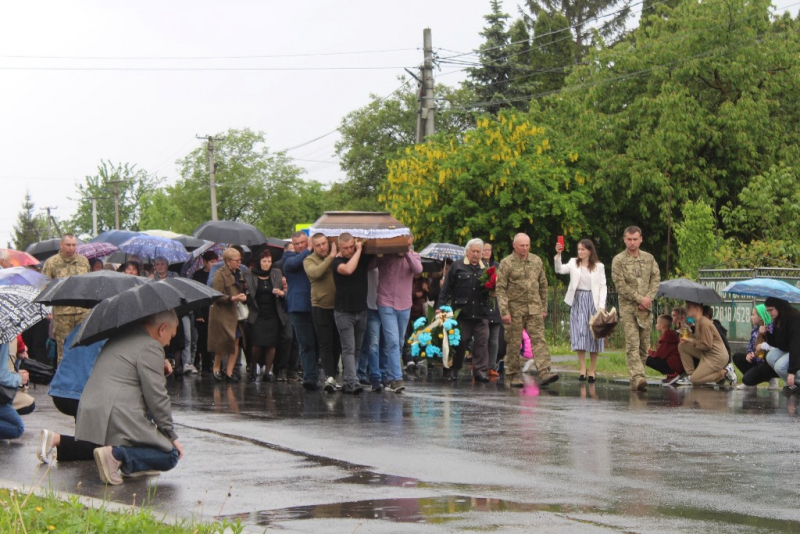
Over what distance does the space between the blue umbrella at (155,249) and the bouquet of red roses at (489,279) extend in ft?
17.9

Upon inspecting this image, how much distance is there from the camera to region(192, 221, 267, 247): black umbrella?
66.5ft

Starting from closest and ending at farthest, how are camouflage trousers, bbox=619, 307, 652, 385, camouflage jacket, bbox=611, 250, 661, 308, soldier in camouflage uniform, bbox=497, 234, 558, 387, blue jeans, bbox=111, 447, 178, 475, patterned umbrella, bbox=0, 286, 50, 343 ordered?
blue jeans, bbox=111, 447, 178, 475 < patterned umbrella, bbox=0, 286, 50, 343 < camouflage trousers, bbox=619, 307, 652, 385 < camouflage jacket, bbox=611, 250, 661, 308 < soldier in camouflage uniform, bbox=497, 234, 558, 387

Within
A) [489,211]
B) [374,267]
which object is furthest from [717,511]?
[489,211]

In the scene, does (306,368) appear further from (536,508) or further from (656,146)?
(656,146)

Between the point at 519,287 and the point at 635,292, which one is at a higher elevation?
the point at 519,287

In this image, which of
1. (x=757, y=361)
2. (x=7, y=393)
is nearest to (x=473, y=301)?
(x=757, y=361)

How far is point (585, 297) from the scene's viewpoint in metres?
17.2

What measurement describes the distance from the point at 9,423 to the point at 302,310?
6.15 meters

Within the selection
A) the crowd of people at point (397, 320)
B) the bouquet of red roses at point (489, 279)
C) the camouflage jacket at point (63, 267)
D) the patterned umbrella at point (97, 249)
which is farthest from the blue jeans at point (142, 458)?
the patterned umbrella at point (97, 249)

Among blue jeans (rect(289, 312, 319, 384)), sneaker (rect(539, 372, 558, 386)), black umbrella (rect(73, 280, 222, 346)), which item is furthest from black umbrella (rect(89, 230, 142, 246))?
black umbrella (rect(73, 280, 222, 346))

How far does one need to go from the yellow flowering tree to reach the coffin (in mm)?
17248

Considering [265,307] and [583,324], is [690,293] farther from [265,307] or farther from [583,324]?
[265,307]

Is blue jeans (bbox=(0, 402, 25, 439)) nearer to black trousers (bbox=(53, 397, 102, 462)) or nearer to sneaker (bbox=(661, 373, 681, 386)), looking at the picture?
black trousers (bbox=(53, 397, 102, 462))

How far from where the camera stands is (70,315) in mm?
14977
